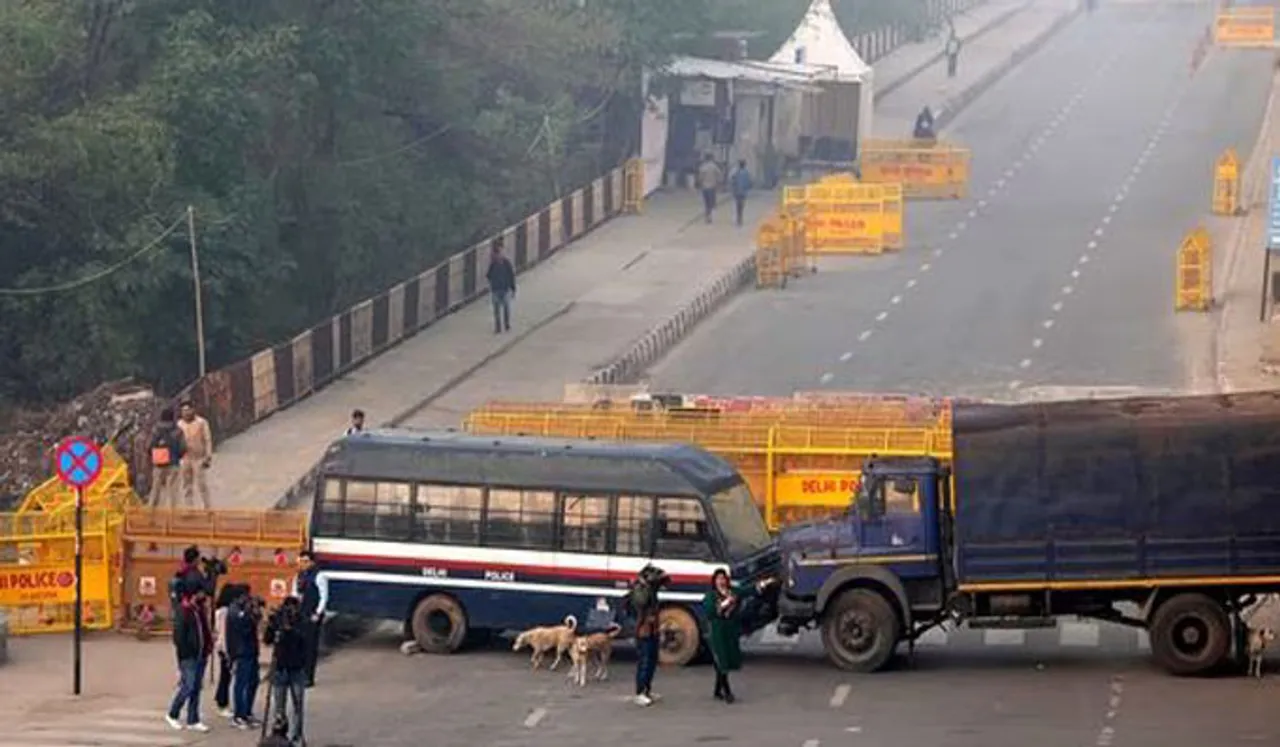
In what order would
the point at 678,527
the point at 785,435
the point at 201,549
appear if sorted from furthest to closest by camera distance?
the point at 785,435, the point at 201,549, the point at 678,527

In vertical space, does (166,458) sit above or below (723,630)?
above

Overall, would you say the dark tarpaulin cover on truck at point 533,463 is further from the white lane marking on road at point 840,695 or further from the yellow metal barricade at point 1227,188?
the yellow metal barricade at point 1227,188

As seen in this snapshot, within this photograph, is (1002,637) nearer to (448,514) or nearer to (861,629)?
(861,629)

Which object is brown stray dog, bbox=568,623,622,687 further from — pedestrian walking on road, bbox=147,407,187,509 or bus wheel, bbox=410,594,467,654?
pedestrian walking on road, bbox=147,407,187,509

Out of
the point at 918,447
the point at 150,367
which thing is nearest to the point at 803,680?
the point at 918,447

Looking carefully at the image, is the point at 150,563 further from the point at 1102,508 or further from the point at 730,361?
the point at 730,361

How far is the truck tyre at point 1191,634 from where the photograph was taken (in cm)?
2922

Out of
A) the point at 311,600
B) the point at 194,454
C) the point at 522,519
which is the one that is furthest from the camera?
the point at 194,454

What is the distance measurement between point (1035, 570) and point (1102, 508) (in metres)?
0.92

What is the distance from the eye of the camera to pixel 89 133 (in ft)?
164

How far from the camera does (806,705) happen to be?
2888 cm

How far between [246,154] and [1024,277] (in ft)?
52.6

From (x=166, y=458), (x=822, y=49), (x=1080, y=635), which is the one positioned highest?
(x=822, y=49)

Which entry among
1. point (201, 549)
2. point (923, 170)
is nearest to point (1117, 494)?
point (201, 549)
